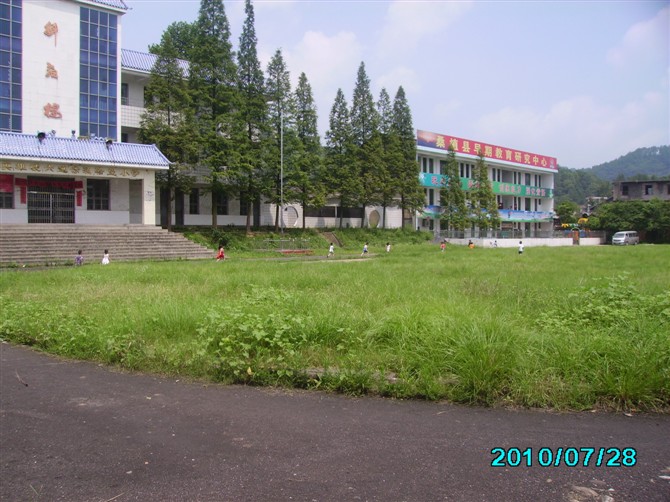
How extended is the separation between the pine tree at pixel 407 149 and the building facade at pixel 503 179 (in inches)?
131

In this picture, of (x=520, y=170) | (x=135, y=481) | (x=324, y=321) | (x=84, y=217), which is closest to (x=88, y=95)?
(x=84, y=217)

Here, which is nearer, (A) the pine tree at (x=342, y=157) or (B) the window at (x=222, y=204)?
(B) the window at (x=222, y=204)

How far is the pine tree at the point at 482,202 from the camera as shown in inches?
1828

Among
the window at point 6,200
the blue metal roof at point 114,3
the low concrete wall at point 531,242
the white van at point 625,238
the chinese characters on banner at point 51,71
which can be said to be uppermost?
the blue metal roof at point 114,3

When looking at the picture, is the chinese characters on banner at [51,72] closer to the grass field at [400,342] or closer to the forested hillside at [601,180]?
the grass field at [400,342]

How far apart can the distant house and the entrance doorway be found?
205ft

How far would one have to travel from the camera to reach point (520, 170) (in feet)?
195

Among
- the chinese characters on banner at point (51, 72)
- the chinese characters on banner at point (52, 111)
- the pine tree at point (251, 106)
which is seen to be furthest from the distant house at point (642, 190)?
the chinese characters on banner at point (51, 72)

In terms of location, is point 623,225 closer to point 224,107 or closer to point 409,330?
point 224,107

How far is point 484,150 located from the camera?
5253cm

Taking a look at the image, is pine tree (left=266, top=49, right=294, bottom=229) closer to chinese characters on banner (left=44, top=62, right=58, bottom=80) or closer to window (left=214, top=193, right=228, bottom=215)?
window (left=214, top=193, right=228, bottom=215)

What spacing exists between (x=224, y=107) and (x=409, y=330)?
28266mm

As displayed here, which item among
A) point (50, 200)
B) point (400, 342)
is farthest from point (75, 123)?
point (400, 342)
